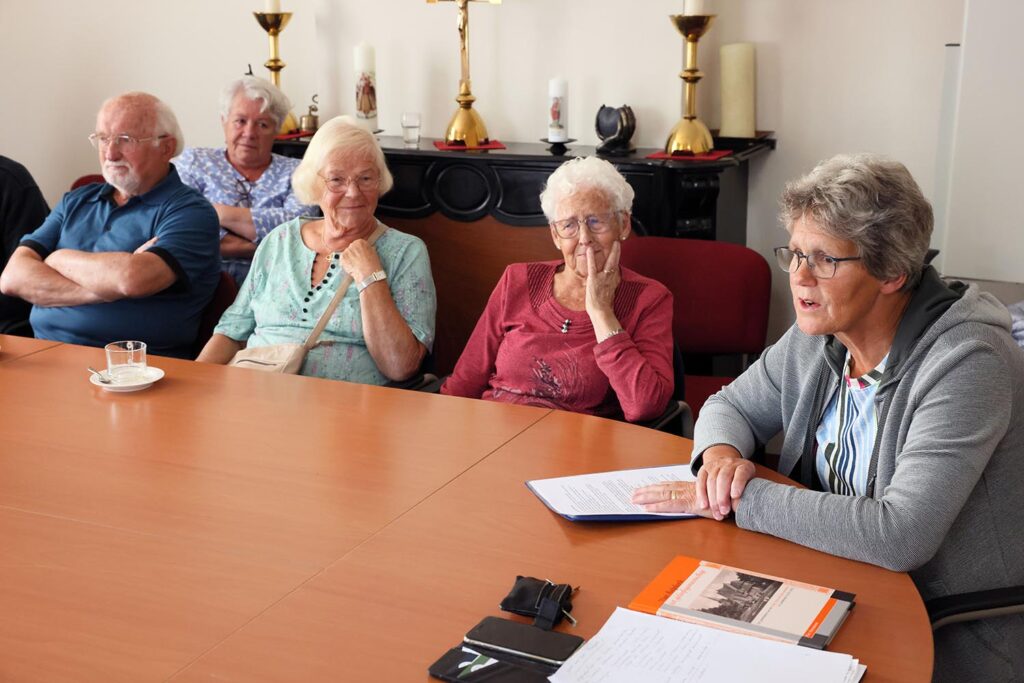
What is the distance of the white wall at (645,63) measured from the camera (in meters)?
3.79

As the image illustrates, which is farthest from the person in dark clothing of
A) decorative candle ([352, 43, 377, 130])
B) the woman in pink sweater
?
the woman in pink sweater

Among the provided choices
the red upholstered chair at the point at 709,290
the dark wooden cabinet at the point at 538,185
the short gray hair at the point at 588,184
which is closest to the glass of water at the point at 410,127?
the dark wooden cabinet at the point at 538,185

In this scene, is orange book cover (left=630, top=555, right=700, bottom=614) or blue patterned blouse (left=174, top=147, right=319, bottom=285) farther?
blue patterned blouse (left=174, top=147, right=319, bottom=285)

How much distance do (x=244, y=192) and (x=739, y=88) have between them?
1768 mm

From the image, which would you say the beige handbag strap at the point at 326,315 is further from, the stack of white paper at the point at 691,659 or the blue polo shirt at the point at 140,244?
the stack of white paper at the point at 691,659

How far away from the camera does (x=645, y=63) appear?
386 cm

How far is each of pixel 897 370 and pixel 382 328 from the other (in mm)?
1419

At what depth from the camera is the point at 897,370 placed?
1.82 meters

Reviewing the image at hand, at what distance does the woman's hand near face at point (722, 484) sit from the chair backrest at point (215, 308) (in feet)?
6.38

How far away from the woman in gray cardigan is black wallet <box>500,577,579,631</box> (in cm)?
34

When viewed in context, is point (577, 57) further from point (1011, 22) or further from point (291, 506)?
point (291, 506)

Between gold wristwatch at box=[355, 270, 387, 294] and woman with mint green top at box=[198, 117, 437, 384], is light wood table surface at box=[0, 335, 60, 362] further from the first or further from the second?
gold wristwatch at box=[355, 270, 387, 294]

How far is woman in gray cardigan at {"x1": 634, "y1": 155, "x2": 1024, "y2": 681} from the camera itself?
1.68 m

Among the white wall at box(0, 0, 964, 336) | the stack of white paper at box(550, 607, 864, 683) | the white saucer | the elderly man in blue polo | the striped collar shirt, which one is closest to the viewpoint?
the stack of white paper at box(550, 607, 864, 683)
